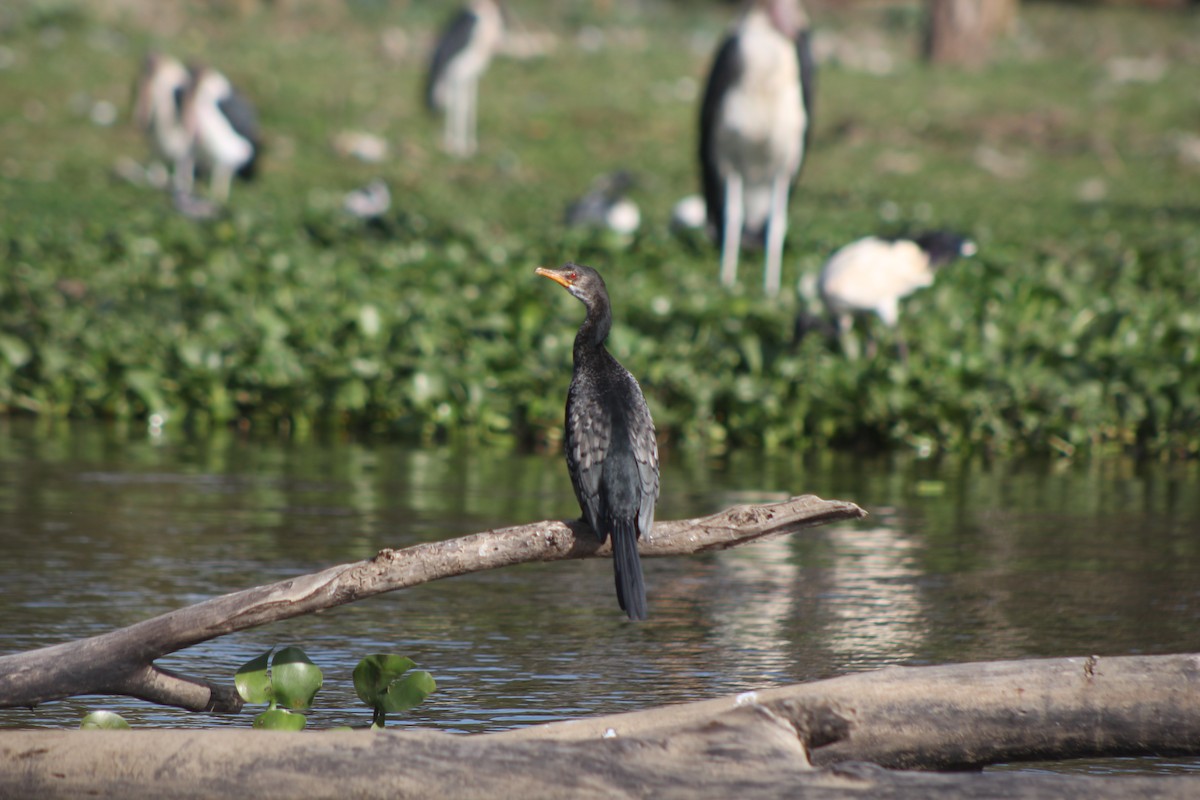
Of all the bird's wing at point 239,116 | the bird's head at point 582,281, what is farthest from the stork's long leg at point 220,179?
the bird's head at point 582,281

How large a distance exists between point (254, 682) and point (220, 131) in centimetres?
1250

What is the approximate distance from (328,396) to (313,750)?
5.26 metres

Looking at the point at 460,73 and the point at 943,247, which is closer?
the point at 943,247

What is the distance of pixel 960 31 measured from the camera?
23703mm

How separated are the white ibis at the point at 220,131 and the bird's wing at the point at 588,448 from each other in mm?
11719

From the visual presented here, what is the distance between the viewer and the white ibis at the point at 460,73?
60.2 feet

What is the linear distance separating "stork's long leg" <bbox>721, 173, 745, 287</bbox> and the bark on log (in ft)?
43.2

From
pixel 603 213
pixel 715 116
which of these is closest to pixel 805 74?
pixel 715 116

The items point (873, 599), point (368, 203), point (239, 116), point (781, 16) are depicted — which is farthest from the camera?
point (239, 116)

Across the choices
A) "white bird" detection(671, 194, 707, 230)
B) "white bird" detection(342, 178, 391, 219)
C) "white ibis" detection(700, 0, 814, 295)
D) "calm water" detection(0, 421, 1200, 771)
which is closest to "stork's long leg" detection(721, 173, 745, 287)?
"white ibis" detection(700, 0, 814, 295)

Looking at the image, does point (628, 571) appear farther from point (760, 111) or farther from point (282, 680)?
point (760, 111)

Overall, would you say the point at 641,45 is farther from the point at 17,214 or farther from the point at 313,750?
the point at 313,750

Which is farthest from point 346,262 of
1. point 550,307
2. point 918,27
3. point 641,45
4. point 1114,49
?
point 918,27

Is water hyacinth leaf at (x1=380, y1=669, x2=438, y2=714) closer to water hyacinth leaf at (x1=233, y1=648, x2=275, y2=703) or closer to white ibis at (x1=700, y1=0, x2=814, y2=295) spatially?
water hyacinth leaf at (x1=233, y1=648, x2=275, y2=703)
